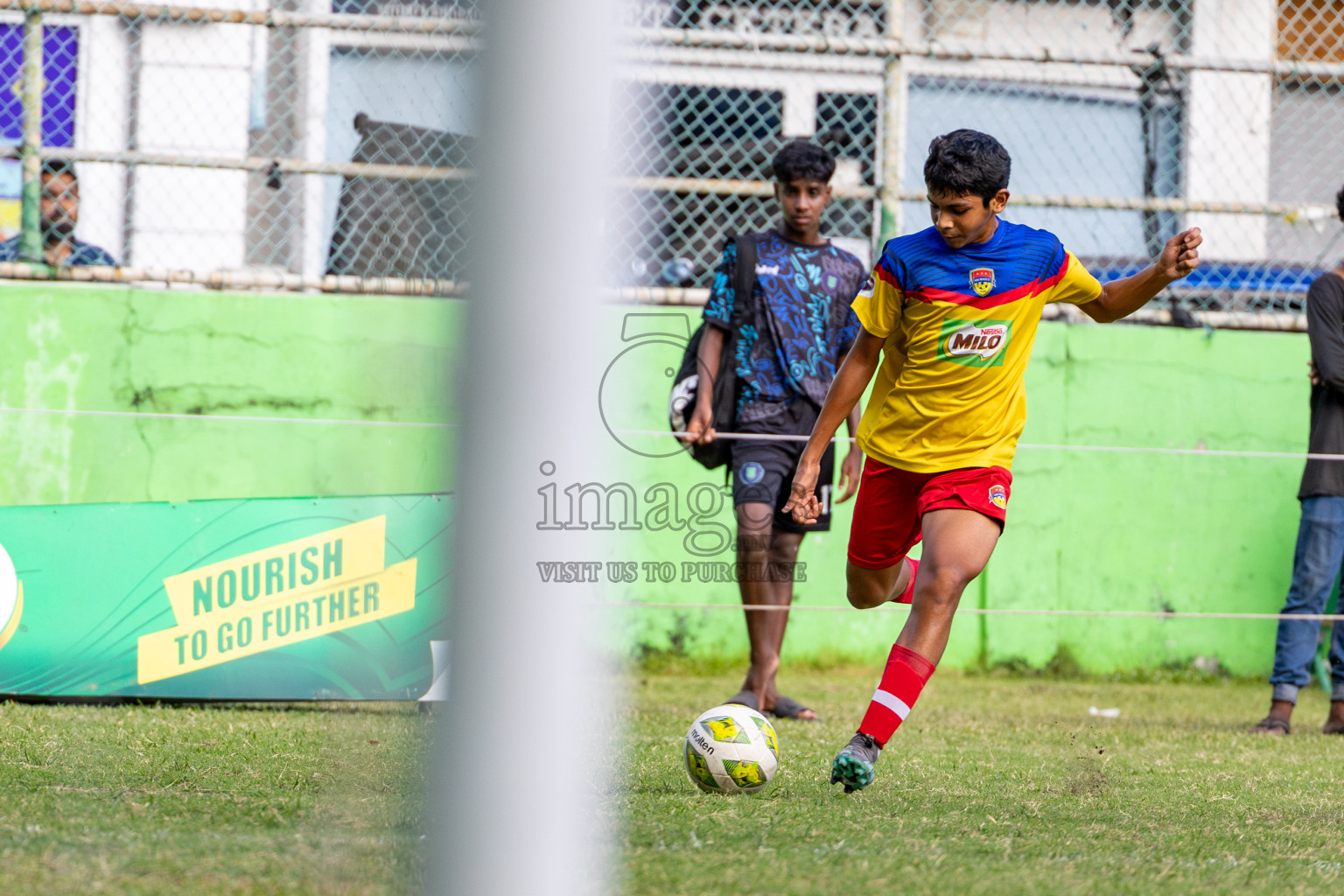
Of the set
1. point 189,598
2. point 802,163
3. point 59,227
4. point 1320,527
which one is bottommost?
point 189,598

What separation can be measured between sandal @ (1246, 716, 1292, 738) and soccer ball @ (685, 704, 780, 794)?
9.86 ft

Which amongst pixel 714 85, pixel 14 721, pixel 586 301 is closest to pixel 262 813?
pixel 14 721

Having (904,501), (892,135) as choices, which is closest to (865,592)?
(904,501)

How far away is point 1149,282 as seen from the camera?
412 centimetres

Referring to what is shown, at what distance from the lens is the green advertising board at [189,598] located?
A: 5.32m

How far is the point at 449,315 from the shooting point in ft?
3.99

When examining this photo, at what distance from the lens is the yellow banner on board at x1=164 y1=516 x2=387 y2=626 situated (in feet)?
17.9

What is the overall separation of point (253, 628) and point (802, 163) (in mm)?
2869

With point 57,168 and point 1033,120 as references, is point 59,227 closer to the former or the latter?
point 57,168

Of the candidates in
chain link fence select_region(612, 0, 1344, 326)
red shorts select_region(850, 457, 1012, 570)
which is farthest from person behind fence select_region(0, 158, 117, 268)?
red shorts select_region(850, 457, 1012, 570)

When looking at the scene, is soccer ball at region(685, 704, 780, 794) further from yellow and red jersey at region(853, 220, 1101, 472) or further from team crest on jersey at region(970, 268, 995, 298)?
team crest on jersey at region(970, 268, 995, 298)

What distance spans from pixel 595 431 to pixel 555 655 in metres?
0.20

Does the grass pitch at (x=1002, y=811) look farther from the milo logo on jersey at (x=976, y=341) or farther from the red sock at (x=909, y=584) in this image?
the milo logo on jersey at (x=976, y=341)

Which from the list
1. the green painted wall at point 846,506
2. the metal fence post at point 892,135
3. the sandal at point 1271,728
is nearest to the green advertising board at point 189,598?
the green painted wall at point 846,506
